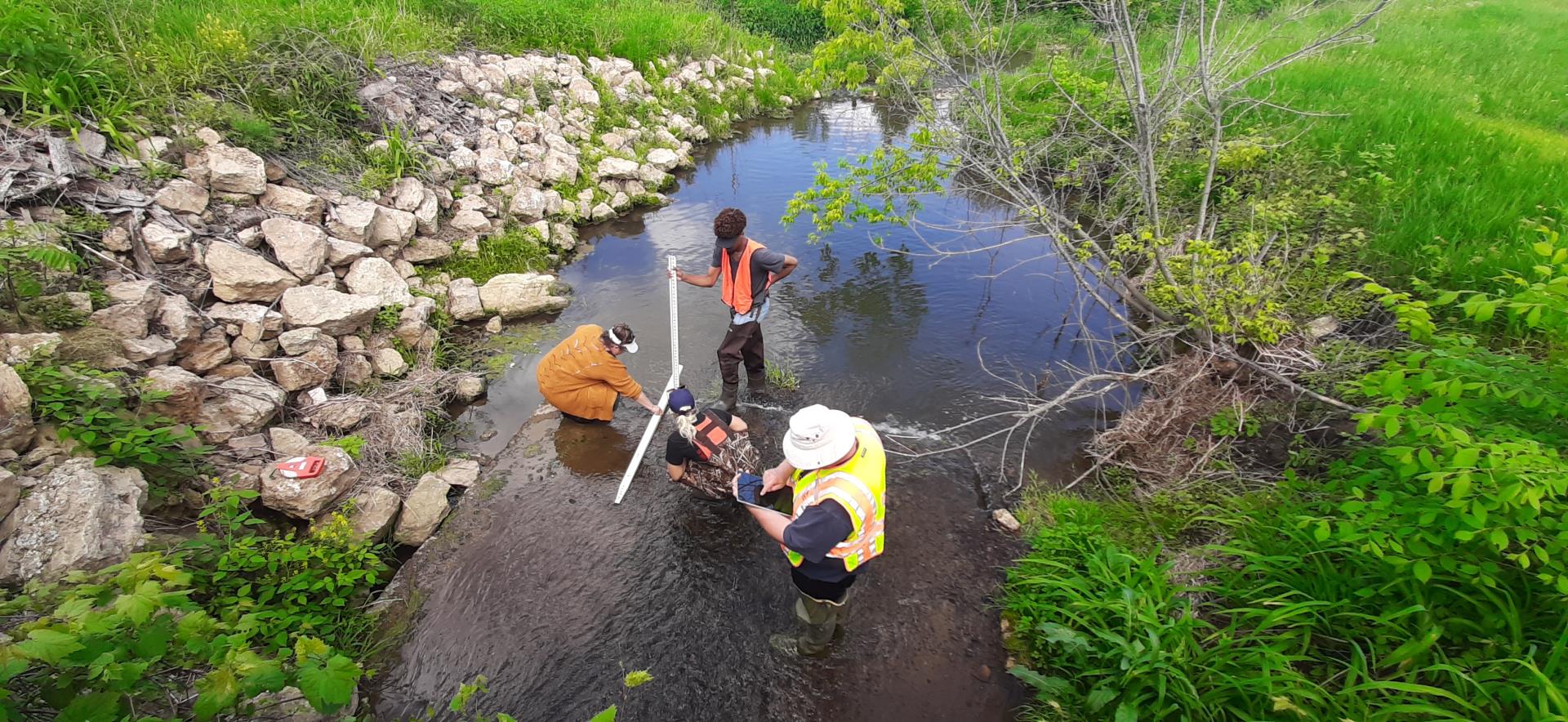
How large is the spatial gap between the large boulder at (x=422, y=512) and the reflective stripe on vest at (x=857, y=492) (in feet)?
9.97

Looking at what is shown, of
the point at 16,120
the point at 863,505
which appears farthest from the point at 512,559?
the point at 16,120

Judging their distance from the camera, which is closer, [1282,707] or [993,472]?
[1282,707]

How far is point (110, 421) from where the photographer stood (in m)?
3.85

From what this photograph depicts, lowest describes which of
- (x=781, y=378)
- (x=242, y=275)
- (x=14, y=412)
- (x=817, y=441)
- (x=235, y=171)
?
(x=781, y=378)

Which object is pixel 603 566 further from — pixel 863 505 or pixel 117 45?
pixel 117 45

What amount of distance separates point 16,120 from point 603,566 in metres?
7.00

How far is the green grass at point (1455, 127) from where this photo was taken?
16.4ft

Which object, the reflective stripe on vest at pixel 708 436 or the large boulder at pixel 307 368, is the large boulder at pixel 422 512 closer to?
the large boulder at pixel 307 368

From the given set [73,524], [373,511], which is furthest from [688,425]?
[73,524]

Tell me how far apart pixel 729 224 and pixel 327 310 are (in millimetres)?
4037

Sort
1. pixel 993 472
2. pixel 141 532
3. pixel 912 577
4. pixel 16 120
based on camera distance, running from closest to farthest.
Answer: pixel 141 532 < pixel 912 577 < pixel 993 472 < pixel 16 120

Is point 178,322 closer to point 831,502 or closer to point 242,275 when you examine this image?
point 242,275

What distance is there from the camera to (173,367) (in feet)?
15.0

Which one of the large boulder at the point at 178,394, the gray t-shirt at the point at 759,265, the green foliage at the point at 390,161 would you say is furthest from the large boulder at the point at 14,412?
the green foliage at the point at 390,161
